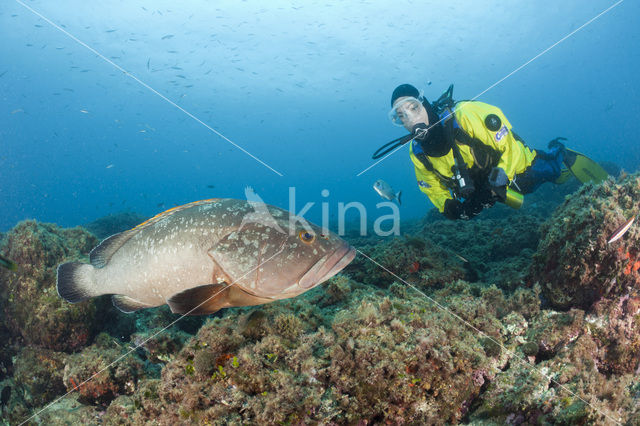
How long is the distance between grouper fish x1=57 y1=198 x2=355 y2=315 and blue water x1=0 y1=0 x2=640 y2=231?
50.8ft

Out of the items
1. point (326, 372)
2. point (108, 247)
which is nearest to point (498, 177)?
point (326, 372)

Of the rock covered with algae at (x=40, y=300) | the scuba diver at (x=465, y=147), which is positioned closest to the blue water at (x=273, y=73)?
the rock covered with algae at (x=40, y=300)

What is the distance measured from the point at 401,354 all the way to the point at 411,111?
427 centimetres

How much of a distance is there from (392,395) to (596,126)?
17698 centimetres

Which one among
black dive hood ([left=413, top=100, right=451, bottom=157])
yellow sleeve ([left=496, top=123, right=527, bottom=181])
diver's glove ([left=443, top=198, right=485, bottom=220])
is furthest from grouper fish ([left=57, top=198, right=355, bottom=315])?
yellow sleeve ([left=496, top=123, right=527, bottom=181])

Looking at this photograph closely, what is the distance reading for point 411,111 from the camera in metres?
5.14

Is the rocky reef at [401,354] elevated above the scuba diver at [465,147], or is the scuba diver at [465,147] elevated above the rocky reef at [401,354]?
the scuba diver at [465,147]

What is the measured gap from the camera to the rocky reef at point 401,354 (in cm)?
213

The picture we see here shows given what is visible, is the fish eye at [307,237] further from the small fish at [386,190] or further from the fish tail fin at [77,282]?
the small fish at [386,190]

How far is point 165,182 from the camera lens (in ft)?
499

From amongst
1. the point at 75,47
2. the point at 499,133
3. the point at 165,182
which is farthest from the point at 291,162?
the point at 499,133

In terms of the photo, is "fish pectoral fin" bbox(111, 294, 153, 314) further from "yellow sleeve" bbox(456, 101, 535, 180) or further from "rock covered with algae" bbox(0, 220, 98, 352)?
"yellow sleeve" bbox(456, 101, 535, 180)

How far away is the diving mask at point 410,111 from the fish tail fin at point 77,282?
5.14 m

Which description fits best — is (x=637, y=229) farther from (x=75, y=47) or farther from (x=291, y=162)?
(x=291, y=162)
